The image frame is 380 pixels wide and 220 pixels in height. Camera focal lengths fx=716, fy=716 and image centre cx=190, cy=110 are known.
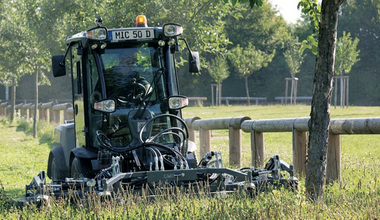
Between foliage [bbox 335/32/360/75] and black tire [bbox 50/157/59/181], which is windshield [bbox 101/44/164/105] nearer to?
black tire [bbox 50/157/59/181]

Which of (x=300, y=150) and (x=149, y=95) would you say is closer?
(x=149, y=95)

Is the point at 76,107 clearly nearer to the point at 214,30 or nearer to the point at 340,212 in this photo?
the point at 340,212

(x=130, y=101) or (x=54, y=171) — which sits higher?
(x=130, y=101)

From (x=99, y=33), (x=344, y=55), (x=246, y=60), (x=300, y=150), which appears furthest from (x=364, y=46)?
(x=99, y=33)

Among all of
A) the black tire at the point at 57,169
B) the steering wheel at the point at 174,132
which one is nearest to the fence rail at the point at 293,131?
the steering wheel at the point at 174,132

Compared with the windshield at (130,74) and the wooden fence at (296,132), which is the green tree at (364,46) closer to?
the wooden fence at (296,132)

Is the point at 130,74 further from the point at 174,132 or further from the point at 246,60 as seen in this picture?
the point at 246,60

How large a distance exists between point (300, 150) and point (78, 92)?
2.96 m

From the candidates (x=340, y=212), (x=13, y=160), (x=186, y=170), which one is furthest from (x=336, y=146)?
(x=13, y=160)

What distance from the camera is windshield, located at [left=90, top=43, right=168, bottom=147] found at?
Result: 8562 millimetres

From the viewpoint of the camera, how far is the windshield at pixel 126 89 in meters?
8.56

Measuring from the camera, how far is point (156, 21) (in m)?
15.4

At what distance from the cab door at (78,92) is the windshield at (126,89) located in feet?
1.22

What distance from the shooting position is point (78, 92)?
358 inches
